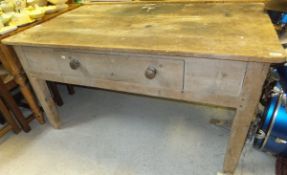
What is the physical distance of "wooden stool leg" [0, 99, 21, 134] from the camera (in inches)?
54.1

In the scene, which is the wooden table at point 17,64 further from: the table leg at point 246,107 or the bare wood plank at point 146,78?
the table leg at point 246,107

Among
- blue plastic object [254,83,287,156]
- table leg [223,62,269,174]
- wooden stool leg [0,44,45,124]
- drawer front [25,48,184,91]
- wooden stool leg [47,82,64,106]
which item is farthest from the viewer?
wooden stool leg [47,82,64,106]

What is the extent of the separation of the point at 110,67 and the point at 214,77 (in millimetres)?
462

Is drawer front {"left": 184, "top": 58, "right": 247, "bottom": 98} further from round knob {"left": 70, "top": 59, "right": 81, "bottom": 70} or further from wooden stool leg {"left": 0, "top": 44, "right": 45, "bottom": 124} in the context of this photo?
wooden stool leg {"left": 0, "top": 44, "right": 45, "bottom": 124}

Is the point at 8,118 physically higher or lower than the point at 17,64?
lower

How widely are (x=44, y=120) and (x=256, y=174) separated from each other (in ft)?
4.85

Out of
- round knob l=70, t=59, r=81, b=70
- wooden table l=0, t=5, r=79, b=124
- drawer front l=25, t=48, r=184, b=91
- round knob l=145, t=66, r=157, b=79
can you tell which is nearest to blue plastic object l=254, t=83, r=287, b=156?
drawer front l=25, t=48, r=184, b=91

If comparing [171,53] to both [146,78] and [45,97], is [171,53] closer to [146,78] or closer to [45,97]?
[146,78]

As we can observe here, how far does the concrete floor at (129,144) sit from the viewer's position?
122cm

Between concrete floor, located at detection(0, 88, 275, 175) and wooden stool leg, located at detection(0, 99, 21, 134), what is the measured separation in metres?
0.06

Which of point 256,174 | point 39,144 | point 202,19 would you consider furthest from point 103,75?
point 256,174

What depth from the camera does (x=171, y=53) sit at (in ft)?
2.59

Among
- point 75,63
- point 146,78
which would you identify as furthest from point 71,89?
point 146,78

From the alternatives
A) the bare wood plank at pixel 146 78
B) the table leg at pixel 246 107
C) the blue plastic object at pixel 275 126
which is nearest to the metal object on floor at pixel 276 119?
the blue plastic object at pixel 275 126
